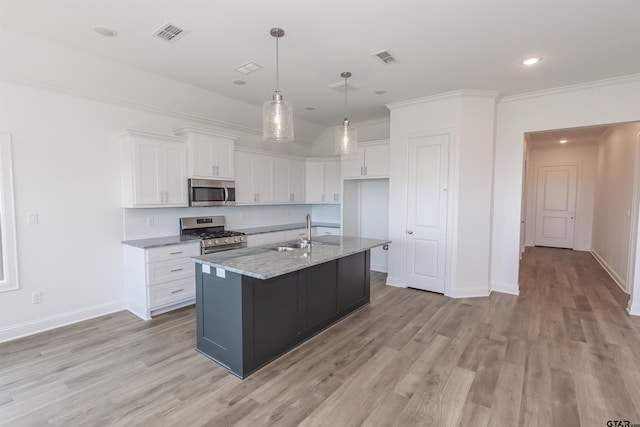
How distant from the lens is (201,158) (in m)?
4.36

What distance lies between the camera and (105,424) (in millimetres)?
2006

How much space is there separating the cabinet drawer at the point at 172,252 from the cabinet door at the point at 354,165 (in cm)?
292

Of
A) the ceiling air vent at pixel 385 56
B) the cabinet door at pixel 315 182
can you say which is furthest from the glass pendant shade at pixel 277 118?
the cabinet door at pixel 315 182

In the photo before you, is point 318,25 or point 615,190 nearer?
point 318,25

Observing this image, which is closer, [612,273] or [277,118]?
[277,118]

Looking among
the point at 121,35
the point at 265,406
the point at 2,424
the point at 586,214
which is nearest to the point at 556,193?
the point at 586,214

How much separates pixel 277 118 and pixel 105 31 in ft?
5.99

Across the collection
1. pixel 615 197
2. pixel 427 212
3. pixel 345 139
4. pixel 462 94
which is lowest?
pixel 427 212

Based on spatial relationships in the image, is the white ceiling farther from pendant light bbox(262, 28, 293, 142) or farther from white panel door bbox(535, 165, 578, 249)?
white panel door bbox(535, 165, 578, 249)

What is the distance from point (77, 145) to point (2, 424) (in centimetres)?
274

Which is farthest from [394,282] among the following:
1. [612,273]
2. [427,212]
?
[612,273]

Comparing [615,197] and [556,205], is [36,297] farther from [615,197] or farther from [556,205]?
[556,205]

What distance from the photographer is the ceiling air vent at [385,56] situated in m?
3.22

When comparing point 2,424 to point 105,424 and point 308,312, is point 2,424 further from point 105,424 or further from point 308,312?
point 308,312
